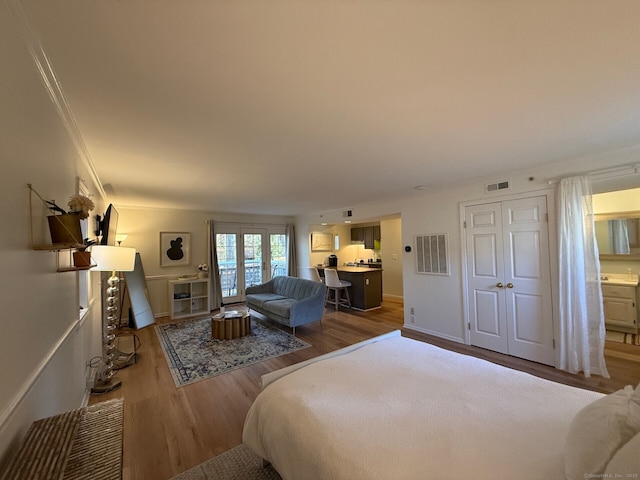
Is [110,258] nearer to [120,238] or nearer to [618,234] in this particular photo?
[120,238]

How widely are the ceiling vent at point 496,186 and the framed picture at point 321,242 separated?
4.43 metres

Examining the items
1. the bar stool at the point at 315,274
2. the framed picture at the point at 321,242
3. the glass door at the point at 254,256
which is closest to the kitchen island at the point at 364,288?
the bar stool at the point at 315,274

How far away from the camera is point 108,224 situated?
2963mm

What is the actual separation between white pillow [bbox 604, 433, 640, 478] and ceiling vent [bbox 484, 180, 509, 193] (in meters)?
3.27

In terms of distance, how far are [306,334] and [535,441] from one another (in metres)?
3.52

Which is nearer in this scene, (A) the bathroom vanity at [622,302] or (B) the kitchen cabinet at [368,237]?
(A) the bathroom vanity at [622,302]

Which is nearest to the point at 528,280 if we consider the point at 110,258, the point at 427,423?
A: the point at 427,423

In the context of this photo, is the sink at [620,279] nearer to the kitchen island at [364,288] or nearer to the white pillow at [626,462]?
the kitchen island at [364,288]

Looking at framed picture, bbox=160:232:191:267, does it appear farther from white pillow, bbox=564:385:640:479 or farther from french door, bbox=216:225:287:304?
white pillow, bbox=564:385:640:479

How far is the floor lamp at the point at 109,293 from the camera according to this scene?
7.34ft

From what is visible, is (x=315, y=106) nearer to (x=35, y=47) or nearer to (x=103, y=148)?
(x=35, y=47)

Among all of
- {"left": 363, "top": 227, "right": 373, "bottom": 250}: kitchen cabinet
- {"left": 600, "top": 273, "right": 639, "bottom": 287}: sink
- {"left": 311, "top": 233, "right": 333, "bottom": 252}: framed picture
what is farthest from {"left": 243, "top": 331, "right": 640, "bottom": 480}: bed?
{"left": 363, "top": 227, "right": 373, "bottom": 250}: kitchen cabinet

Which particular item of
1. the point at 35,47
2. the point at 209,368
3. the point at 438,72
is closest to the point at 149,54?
the point at 35,47

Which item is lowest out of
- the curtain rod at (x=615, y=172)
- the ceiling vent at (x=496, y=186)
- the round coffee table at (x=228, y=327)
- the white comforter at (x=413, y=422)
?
the round coffee table at (x=228, y=327)
